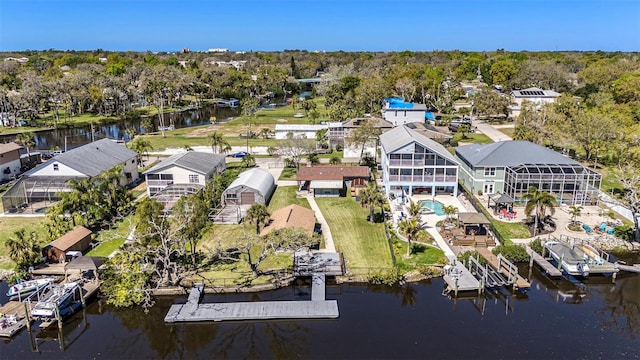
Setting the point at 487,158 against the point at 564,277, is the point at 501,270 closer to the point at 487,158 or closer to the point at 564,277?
the point at 564,277

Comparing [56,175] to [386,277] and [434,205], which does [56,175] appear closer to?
[386,277]

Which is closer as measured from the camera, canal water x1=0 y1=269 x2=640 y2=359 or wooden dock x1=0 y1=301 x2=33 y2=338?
canal water x1=0 y1=269 x2=640 y2=359

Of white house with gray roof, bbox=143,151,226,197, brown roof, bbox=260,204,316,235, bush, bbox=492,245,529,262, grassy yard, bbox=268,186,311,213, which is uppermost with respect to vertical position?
white house with gray roof, bbox=143,151,226,197

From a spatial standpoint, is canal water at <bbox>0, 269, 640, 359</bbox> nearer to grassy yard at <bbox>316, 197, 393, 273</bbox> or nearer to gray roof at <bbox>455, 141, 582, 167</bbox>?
grassy yard at <bbox>316, 197, 393, 273</bbox>

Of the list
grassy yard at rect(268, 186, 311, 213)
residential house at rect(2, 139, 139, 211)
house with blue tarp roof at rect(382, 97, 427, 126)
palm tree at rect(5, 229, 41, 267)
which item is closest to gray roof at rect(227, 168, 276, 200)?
grassy yard at rect(268, 186, 311, 213)

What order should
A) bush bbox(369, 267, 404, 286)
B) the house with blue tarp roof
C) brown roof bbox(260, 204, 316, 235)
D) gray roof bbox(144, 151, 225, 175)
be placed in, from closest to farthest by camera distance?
1. bush bbox(369, 267, 404, 286)
2. brown roof bbox(260, 204, 316, 235)
3. gray roof bbox(144, 151, 225, 175)
4. the house with blue tarp roof

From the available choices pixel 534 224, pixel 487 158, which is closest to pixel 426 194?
pixel 487 158

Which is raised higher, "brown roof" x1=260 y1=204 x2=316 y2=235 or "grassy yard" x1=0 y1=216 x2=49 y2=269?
"brown roof" x1=260 y1=204 x2=316 y2=235

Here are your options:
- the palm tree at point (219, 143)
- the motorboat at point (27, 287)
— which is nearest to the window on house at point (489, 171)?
the palm tree at point (219, 143)

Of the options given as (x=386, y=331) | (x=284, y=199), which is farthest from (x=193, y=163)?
(x=386, y=331)
